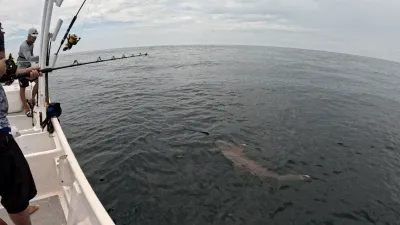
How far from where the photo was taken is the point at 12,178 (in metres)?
3.76

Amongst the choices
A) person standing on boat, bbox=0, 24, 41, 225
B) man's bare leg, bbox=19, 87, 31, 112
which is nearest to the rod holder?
person standing on boat, bbox=0, 24, 41, 225

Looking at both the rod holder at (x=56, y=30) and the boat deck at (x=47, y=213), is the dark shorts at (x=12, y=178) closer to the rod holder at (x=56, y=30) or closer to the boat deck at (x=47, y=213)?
the boat deck at (x=47, y=213)

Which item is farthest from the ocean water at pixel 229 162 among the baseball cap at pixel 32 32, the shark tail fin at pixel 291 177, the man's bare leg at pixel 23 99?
the baseball cap at pixel 32 32

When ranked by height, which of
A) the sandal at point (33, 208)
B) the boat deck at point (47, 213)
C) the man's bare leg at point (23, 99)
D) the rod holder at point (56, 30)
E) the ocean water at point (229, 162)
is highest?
the rod holder at point (56, 30)

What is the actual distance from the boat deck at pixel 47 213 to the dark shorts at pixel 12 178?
131cm

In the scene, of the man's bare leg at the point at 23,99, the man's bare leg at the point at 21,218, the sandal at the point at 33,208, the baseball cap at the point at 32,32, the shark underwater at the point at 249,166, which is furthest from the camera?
the man's bare leg at the point at 23,99

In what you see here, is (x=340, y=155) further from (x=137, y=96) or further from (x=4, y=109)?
(x=137, y=96)

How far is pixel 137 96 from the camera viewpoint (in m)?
22.2

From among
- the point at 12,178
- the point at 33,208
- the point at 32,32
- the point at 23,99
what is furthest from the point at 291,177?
the point at 32,32

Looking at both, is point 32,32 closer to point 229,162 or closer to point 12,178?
point 12,178

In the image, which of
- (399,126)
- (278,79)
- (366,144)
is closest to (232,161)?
(366,144)

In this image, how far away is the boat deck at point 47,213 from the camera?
5.04m

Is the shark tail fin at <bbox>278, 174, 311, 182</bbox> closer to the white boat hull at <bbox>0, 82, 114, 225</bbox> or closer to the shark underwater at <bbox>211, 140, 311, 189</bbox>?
the shark underwater at <bbox>211, 140, 311, 189</bbox>

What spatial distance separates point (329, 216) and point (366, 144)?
7.14m
